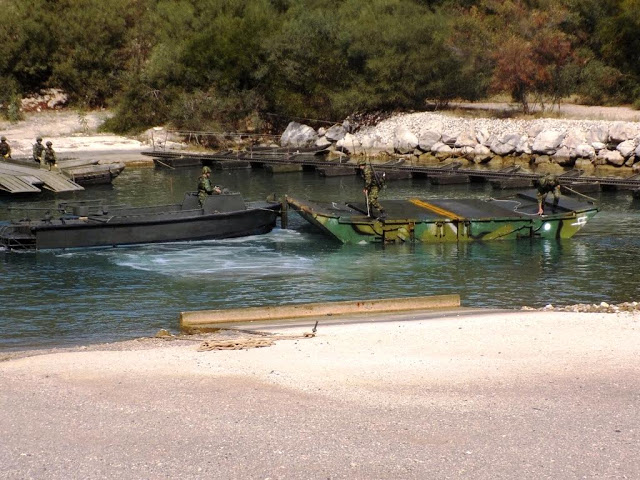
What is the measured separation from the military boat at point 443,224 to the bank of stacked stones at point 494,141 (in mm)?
17738

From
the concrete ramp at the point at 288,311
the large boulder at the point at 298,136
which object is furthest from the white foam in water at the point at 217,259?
the large boulder at the point at 298,136

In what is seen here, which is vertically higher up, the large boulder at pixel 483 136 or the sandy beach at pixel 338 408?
the large boulder at pixel 483 136

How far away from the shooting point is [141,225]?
98.7 feet

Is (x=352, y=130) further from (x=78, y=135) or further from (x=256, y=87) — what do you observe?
(x=78, y=135)

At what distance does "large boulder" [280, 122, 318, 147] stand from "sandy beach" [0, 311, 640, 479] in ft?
141

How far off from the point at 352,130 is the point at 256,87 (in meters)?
8.53

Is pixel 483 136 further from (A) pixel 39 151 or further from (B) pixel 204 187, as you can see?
(B) pixel 204 187

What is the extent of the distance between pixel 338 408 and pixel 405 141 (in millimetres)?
43522

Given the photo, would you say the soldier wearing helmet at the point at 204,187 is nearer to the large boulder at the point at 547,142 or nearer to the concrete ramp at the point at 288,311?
the concrete ramp at the point at 288,311

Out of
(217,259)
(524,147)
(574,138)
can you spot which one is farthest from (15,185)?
(574,138)

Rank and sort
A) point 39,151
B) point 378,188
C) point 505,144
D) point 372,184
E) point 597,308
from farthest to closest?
point 505,144, point 39,151, point 378,188, point 372,184, point 597,308

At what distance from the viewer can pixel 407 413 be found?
43.1ft

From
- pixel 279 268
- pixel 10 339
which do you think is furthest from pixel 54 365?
pixel 279 268

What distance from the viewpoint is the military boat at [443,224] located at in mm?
30109
